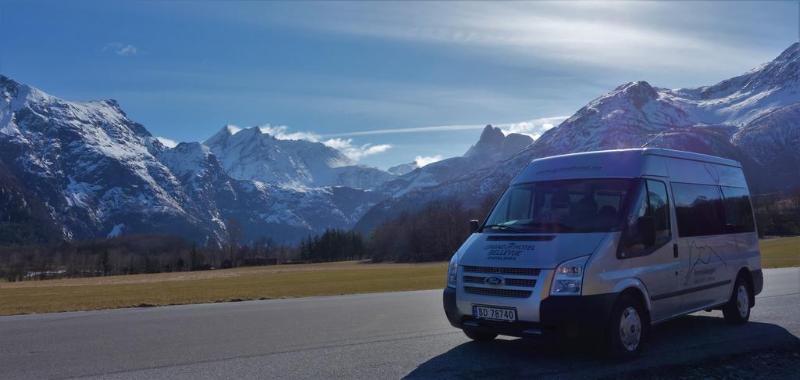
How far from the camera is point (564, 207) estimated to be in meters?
10.0

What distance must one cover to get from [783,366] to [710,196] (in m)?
3.90

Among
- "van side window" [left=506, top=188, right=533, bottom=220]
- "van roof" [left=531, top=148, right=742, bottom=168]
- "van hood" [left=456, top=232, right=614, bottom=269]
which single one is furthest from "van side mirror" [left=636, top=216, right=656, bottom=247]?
"van side window" [left=506, top=188, right=533, bottom=220]

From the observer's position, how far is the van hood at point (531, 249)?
8.97m

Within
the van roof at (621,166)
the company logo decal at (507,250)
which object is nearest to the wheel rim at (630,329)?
the company logo decal at (507,250)

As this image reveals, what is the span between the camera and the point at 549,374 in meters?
8.56

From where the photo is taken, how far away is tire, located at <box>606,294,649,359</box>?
908 cm

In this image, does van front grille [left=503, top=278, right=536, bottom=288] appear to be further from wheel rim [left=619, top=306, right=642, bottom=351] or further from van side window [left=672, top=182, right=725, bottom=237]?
van side window [left=672, top=182, right=725, bottom=237]

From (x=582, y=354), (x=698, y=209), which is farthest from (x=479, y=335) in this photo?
(x=698, y=209)

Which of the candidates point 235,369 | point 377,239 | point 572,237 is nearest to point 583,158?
point 572,237

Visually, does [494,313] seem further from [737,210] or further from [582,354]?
[737,210]

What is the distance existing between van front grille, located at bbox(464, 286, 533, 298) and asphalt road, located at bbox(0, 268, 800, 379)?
1.00m

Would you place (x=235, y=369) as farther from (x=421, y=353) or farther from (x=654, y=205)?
(x=654, y=205)

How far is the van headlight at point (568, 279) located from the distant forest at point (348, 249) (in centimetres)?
9464

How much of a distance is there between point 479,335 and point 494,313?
61.2 inches
